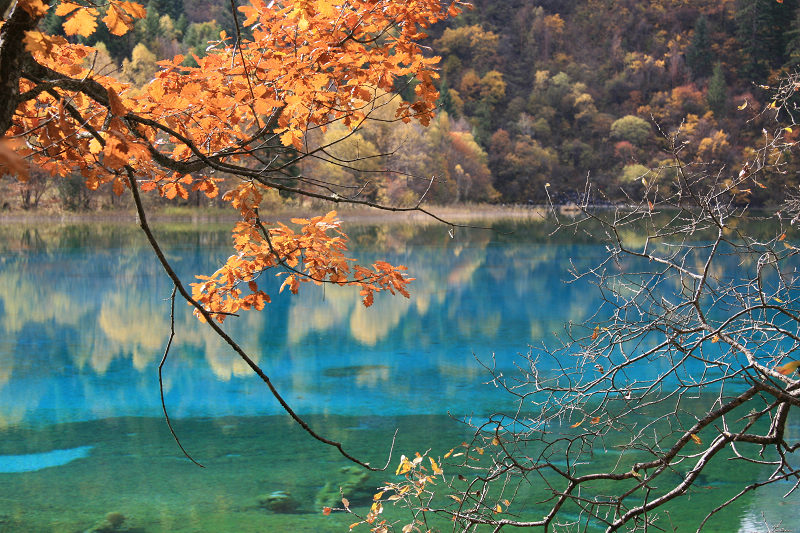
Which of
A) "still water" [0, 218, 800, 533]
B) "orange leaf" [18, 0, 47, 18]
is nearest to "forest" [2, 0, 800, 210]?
"still water" [0, 218, 800, 533]

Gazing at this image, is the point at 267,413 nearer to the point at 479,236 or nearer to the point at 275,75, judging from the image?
the point at 275,75

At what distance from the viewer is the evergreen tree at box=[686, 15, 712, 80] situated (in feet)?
193

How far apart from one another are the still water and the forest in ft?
74.4

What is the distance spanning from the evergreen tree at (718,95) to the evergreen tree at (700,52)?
6429 millimetres

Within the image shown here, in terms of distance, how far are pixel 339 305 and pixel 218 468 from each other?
777cm

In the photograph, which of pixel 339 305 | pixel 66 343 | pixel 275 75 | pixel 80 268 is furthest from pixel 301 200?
pixel 275 75

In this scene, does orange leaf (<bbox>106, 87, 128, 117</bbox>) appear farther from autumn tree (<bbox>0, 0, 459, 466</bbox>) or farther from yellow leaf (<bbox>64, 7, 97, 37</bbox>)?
autumn tree (<bbox>0, 0, 459, 466</bbox>)

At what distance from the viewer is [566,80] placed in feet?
193

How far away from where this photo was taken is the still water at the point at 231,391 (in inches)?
213

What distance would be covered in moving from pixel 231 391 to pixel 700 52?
58.4 metres

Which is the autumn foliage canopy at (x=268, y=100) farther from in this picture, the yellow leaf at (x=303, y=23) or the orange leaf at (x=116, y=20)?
the orange leaf at (x=116, y=20)

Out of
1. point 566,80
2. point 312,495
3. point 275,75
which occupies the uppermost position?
point 566,80

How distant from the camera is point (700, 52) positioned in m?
59.0

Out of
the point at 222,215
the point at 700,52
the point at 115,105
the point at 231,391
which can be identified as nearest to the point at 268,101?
the point at 115,105
